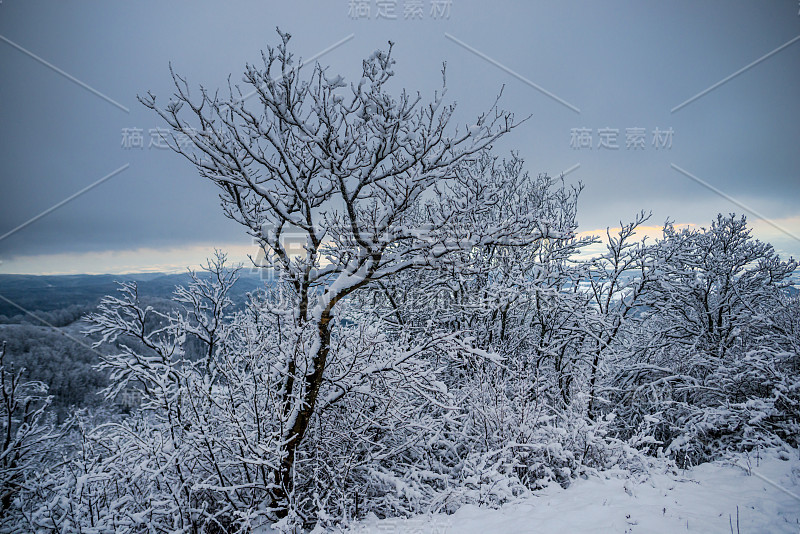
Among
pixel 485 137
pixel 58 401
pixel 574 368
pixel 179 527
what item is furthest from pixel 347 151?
pixel 58 401

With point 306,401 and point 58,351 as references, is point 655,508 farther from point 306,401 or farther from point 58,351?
point 58,351

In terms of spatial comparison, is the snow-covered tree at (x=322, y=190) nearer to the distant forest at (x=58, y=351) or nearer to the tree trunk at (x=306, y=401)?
the tree trunk at (x=306, y=401)

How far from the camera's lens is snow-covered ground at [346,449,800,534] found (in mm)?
3266

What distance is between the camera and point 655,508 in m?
3.56

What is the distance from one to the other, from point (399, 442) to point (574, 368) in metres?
6.55

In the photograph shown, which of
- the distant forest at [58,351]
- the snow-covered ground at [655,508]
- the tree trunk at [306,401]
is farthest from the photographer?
the distant forest at [58,351]

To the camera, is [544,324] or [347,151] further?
[544,324]

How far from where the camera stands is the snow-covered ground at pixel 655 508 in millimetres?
3266

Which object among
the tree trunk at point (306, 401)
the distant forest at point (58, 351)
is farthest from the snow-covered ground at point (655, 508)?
the distant forest at point (58, 351)

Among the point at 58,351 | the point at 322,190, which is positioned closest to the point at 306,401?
the point at 322,190

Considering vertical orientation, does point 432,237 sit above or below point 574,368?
above

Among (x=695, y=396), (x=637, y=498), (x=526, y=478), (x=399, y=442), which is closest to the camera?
(x=637, y=498)

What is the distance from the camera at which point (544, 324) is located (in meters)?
10.7

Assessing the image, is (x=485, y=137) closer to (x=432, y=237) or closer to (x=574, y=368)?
(x=432, y=237)
